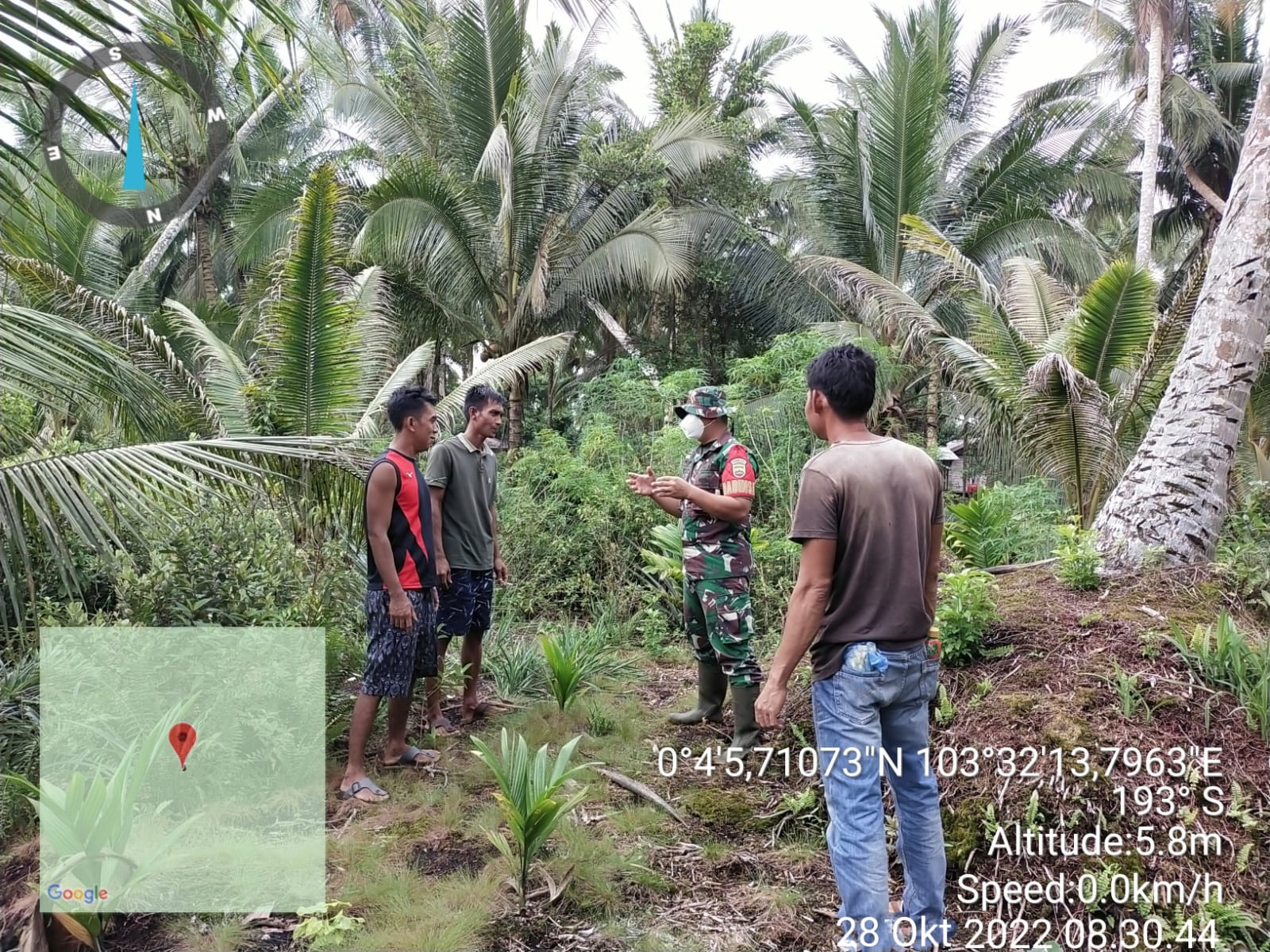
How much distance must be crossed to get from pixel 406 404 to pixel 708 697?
2.41 meters

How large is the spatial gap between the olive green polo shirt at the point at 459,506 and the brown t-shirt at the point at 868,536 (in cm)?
245

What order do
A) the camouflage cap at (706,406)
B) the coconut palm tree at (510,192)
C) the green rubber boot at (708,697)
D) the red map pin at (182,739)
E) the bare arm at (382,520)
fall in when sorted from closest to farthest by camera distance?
the red map pin at (182,739), the bare arm at (382,520), the camouflage cap at (706,406), the green rubber boot at (708,697), the coconut palm tree at (510,192)

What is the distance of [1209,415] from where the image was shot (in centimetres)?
457

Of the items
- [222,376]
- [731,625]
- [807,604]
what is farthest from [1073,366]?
[222,376]

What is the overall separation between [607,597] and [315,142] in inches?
726

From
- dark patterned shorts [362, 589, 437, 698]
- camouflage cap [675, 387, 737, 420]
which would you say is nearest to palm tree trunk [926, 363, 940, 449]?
camouflage cap [675, 387, 737, 420]

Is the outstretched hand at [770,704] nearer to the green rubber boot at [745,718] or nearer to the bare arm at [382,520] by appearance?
the green rubber boot at [745,718]

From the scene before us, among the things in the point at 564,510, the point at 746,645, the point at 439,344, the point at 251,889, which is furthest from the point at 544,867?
the point at 439,344

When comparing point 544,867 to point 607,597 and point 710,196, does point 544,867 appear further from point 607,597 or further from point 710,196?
point 710,196

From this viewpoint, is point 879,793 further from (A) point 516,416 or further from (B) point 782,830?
(A) point 516,416

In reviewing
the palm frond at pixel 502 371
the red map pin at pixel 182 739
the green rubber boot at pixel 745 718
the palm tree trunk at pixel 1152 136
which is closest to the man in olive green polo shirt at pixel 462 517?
the red map pin at pixel 182 739

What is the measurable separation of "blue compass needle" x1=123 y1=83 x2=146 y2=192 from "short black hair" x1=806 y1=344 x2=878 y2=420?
7.11ft

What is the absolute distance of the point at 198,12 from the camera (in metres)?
1.85

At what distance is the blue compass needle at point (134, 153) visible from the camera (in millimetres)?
2414
